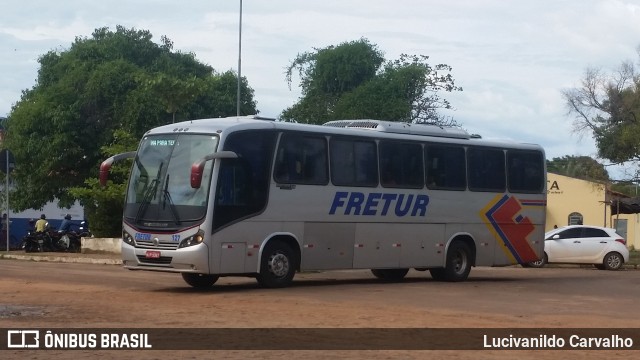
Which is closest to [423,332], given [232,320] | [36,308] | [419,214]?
[232,320]

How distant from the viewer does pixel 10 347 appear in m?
11.6

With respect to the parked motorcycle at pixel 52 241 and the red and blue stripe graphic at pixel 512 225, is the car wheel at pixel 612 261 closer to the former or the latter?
the red and blue stripe graphic at pixel 512 225

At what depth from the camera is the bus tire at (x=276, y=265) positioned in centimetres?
2086

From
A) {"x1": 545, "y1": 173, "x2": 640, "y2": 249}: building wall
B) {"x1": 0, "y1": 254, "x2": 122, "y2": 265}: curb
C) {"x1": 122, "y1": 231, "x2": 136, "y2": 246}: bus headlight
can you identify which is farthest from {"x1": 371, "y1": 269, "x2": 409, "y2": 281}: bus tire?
{"x1": 545, "y1": 173, "x2": 640, "y2": 249}: building wall

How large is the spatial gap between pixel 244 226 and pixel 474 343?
8.51m

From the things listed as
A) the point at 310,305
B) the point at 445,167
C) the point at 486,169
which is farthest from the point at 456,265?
the point at 310,305

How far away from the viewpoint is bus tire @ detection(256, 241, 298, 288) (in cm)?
2086

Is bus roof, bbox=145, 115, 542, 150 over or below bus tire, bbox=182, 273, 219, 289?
over

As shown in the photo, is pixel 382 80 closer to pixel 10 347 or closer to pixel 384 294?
pixel 384 294

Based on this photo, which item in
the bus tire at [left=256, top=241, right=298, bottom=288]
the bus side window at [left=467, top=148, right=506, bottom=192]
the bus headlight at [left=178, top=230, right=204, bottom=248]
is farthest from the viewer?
the bus side window at [left=467, top=148, right=506, bottom=192]

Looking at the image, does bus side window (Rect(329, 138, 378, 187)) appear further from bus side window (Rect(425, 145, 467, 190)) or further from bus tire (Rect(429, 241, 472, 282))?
bus tire (Rect(429, 241, 472, 282))

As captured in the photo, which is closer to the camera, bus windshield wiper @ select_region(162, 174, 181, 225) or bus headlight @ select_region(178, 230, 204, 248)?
bus headlight @ select_region(178, 230, 204, 248)

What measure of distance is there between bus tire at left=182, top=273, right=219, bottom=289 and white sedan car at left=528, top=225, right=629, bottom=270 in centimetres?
1514

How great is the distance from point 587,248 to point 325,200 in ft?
48.1
